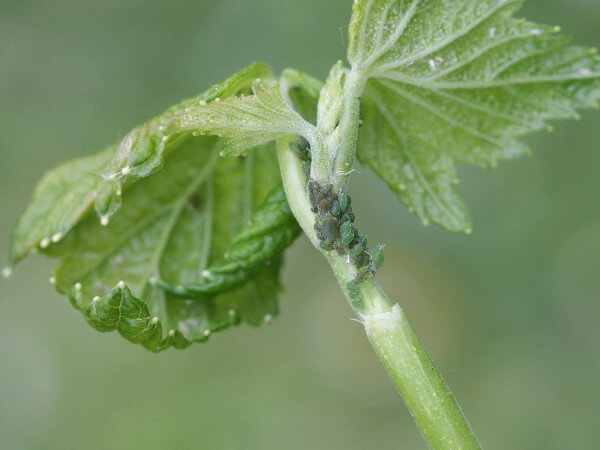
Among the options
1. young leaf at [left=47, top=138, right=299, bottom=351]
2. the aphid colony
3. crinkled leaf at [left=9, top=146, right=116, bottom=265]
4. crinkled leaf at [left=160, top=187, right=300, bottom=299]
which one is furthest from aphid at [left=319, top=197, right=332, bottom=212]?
crinkled leaf at [left=9, top=146, right=116, bottom=265]

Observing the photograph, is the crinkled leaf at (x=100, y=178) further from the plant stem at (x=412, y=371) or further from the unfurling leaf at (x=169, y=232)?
the plant stem at (x=412, y=371)

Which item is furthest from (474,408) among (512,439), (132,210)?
(132,210)

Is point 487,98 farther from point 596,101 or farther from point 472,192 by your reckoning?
point 472,192

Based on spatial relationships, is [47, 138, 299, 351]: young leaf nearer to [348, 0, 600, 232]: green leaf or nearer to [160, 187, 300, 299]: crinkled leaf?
[160, 187, 300, 299]: crinkled leaf

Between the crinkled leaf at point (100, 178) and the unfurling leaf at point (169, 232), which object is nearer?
the crinkled leaf at point (100, 178)

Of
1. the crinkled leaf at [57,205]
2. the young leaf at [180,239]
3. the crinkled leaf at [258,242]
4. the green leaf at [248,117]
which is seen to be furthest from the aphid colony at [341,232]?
the crinkled leaf at [57,205]

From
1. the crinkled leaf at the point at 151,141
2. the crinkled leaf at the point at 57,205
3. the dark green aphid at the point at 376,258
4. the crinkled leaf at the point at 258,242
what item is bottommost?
the dark green aphid at the point at 376,258
